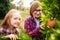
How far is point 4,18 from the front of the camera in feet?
6.82

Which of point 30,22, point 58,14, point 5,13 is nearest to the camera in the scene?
point 58,14

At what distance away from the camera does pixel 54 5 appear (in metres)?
0.54

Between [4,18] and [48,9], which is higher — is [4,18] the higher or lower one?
the lower one

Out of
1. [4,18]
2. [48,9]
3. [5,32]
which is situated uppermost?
[48,9]

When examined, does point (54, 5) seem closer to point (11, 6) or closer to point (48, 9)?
point (48, 9)

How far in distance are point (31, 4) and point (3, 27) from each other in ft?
1.19

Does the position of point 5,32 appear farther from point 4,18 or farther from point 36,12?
point 36,12

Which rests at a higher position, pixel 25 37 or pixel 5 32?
pixel 25 37

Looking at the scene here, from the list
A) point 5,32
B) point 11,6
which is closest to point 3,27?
point 5,32

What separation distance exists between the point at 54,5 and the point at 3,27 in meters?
1.57

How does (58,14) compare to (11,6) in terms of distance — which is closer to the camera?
(58,14)

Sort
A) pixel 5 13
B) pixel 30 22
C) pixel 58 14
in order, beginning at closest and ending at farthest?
pixel 58 14, pixel 30 22, pixel 5 13

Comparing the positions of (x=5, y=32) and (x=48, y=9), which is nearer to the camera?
(x=48, y=9)

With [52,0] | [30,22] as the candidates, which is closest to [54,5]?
[52,0]
